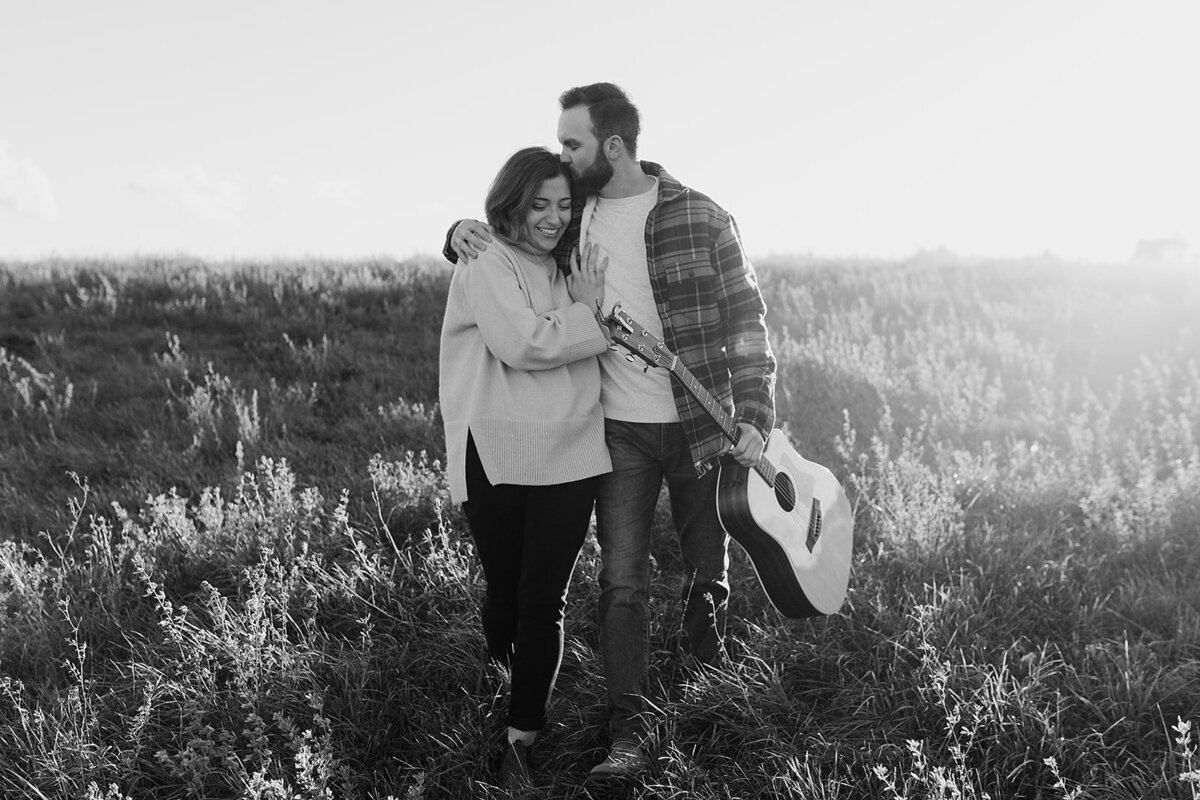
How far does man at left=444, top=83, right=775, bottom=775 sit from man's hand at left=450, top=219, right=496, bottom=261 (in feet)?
0.04

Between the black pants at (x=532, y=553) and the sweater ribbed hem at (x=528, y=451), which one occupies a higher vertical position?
the sweater ribbed hem at (x=528, y=451)

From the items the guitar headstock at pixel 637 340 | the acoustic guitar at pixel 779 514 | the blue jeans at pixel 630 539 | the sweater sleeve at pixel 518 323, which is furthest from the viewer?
the blue jeans at pixel 630 539

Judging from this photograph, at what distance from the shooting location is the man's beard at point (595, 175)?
350 centimetres

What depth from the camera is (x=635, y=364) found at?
11.7ft

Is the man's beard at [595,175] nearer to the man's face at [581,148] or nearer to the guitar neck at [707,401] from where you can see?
the man's face at [581,148]

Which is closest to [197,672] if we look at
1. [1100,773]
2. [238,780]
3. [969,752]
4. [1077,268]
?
[238,780]

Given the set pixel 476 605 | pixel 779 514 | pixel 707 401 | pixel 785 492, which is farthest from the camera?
pixel 476 605

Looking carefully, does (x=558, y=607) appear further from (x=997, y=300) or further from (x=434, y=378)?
(x=997, y=300)

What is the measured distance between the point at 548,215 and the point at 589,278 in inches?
11.4

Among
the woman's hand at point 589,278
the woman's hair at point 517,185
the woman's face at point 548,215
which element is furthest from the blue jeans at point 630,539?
the woman's hair at point 517,185

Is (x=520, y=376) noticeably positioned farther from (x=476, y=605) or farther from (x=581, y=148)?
(x=476, y=605)

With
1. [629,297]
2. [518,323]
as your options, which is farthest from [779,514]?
[518,323]

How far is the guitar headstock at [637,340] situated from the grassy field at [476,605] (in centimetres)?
140

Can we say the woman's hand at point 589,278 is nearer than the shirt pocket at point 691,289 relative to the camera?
Yes
